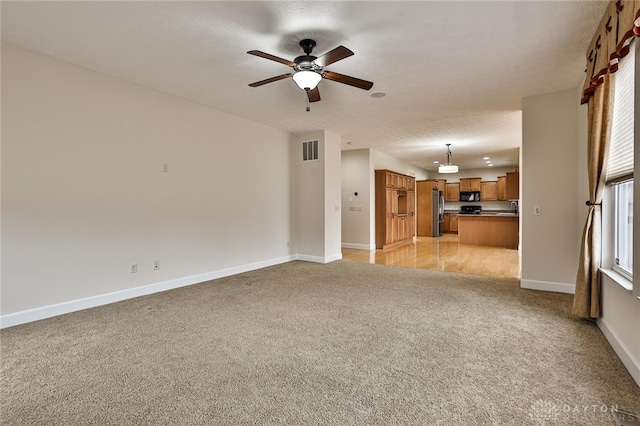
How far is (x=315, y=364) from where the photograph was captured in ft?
7.51

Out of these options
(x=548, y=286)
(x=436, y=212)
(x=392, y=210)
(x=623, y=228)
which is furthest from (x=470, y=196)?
(x=623, y=228)

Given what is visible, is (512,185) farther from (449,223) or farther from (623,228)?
(623,228)

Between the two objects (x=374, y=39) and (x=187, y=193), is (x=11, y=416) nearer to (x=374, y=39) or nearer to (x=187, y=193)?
(x=187, y=193)

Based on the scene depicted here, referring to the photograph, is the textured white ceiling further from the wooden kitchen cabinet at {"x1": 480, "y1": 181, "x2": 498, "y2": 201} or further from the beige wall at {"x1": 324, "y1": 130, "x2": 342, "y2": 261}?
the wooden kitchen cabinet at {"x1": 480, "y1": 181, "x2": 498, "y2": 201}

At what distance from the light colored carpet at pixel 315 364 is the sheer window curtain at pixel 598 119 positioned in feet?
1.21

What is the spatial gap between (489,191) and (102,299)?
41.9ft

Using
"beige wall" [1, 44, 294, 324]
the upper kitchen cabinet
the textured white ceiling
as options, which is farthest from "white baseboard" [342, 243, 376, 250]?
the upper kitchen cabinet

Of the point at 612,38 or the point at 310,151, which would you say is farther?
the point at 310,151

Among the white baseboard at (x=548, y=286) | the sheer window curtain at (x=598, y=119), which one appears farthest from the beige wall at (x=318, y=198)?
the sheer window curtain at (x=598, y=119)

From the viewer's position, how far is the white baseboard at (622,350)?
6.75ft

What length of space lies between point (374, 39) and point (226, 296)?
3394 millimetres

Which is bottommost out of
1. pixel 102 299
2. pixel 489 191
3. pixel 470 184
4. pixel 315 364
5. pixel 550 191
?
pixel 315 364

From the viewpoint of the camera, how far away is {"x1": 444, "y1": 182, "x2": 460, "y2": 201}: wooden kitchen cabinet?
1297cm

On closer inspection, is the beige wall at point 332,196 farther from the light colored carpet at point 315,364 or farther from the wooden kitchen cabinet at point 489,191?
the wooden kitchen cabinet at point 489,191
